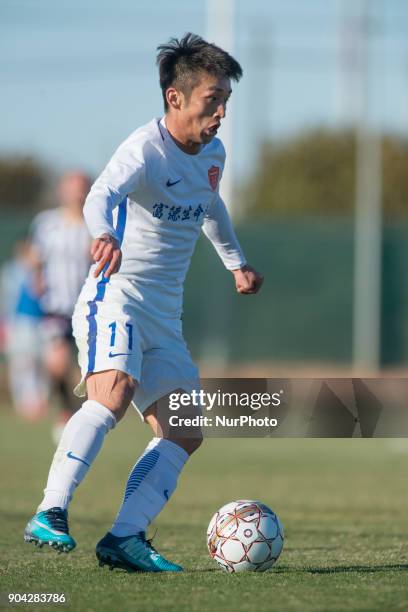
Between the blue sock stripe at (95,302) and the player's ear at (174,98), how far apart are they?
471mm

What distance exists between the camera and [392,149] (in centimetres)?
3372

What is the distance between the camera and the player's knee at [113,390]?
207 inches

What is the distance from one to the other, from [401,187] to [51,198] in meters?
9.17

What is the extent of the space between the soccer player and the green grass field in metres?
0.42

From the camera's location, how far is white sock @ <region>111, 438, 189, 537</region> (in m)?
5.39

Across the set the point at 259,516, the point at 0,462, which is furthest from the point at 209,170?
the point at 0,462

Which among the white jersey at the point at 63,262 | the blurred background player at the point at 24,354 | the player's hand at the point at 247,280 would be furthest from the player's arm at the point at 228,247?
the blurred background player at the point at 24,354

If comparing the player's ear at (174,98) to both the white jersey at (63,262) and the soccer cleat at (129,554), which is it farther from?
the white jersey at (63,262)

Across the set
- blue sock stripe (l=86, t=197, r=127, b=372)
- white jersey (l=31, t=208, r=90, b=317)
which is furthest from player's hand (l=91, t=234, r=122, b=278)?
white jersey (l=31, t=208, r=90, b=317)

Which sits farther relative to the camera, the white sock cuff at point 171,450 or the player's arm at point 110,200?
the white sock cuff at point 171,450

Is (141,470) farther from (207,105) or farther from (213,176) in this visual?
(207,105)

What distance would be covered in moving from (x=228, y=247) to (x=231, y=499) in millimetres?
3580

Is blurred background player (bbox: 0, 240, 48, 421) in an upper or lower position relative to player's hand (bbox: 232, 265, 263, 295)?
lower

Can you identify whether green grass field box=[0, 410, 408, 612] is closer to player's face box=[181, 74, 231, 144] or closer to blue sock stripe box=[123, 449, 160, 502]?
blue sock stripe box=[123, 449, 160, 502]
